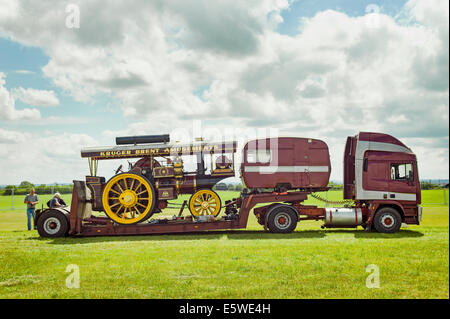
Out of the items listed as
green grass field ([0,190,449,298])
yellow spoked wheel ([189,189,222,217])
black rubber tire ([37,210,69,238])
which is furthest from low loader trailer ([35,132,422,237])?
green grass field ([0,190,449,298])

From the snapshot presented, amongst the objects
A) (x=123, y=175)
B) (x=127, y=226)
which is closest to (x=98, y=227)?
(x=127, y=226)

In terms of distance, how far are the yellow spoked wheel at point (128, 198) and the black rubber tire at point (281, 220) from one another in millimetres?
4877

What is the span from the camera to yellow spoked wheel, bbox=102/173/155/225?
1451 cm

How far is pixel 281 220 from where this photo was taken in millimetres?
13977

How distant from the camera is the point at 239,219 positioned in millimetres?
14125

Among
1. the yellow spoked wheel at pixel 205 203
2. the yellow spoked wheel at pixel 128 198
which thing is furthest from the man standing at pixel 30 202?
the yellow spoked wheel at pixel 205 203

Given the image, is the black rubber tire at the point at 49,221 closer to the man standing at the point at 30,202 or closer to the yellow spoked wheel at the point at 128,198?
the yellow spoked wheel at the point at 128,198

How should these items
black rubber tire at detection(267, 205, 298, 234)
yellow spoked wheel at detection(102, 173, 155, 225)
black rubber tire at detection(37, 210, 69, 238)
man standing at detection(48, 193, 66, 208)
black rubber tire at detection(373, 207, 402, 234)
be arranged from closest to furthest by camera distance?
1. black rubber tire at detection(37, 210, 69, 238)
2. black rubber tire at detection(267, 205, 298, 234)
3. black rubber tire at detection(373, 207, 402, 234)
4. yellow spoked wheel at detection(102, 173, 155, 225)
5. man standing at detection(48, 193, 66, 208)

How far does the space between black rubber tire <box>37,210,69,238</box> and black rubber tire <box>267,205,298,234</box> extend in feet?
26.1

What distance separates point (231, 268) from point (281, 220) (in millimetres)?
6343

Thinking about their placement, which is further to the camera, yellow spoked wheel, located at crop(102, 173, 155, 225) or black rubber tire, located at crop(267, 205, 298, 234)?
yellow spoked wheel, located at crop(102, 173, 155, 225)

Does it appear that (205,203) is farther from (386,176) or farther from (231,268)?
(386,176)

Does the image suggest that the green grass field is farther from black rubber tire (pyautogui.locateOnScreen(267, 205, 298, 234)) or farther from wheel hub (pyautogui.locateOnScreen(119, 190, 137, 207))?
wheel hub (pyautogui.locateOnScreen(119, 190, 137, 207))

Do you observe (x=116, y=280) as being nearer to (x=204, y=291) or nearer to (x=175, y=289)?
(x=175, y=289)
